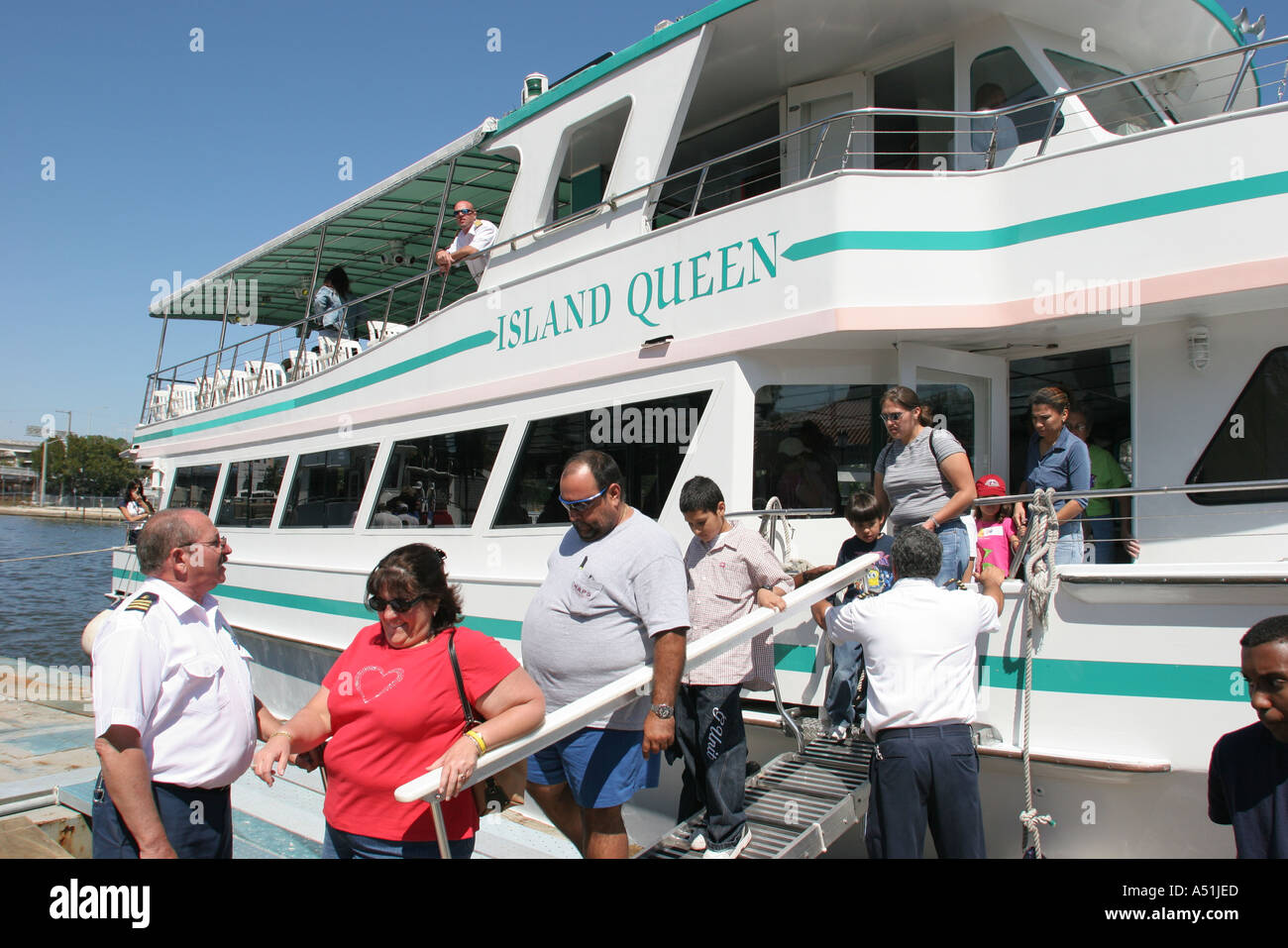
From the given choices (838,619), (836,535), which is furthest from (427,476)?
(838,619)

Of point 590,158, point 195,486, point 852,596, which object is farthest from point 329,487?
point 852,596

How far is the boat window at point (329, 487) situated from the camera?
755 centimetres

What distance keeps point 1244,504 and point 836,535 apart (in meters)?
1.90

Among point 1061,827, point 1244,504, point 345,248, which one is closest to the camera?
point 1061,827

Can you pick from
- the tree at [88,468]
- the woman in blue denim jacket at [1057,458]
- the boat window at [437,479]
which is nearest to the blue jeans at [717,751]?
the woman in blue denim jacket at [1057,458]

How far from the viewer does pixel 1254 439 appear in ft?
13.6

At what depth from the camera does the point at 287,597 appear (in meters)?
7.78

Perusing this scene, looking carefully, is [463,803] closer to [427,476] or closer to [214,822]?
[214,822]

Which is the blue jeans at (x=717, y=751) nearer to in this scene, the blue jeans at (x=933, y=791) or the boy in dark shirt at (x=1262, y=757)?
the blue jeans at (x=933, y=791)

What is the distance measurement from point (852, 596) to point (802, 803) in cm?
93

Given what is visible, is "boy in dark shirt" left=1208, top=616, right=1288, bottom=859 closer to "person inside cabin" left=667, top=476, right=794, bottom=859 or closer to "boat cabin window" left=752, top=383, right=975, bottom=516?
"person inside cabin" left=667, top=476, right=794, bottom=859

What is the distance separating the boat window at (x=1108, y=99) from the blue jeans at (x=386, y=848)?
547 cm

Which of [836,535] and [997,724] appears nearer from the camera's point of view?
[997,724]

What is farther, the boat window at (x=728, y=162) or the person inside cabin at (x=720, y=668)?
the boat window at (x=728, y=162)
